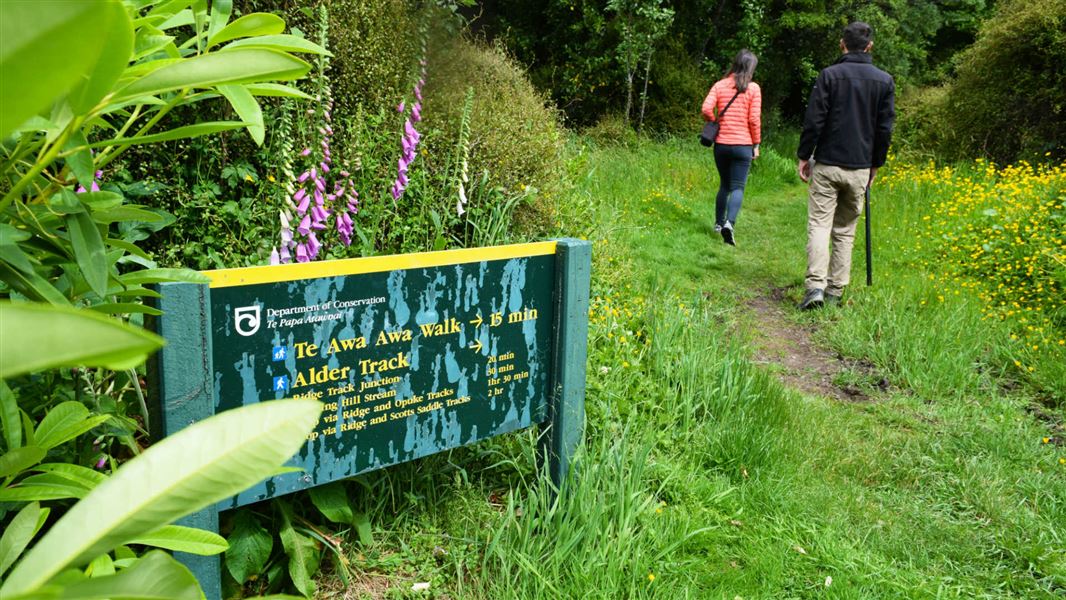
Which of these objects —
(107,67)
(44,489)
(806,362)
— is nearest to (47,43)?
(107,67)

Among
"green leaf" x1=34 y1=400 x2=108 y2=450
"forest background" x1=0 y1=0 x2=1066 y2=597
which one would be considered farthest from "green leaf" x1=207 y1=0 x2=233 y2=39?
"green leaf" x1=34 y1=400 x2=108 y2=450

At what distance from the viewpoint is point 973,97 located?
35.9 ft

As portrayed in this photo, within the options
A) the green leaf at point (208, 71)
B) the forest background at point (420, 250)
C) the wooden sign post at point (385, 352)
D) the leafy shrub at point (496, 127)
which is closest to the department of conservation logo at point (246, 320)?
the wooden sign post at point (385, 352)

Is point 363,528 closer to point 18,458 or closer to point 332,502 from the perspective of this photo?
point 332,502

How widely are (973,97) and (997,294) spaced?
6.09 meters

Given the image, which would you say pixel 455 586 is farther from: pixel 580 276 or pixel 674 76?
pixel 674 76

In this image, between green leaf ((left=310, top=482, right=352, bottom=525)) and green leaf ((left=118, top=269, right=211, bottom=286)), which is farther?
green leaf ((left=310, top=482, right=352, bottom=525))

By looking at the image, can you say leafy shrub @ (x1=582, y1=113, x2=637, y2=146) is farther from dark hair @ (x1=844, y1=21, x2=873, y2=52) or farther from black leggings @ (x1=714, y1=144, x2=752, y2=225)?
dark hair @ (x1=844, y1=21, x2=873, y2=52)

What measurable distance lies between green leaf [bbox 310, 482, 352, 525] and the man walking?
452 centimetres

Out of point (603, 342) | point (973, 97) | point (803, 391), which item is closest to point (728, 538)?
point (603, 342)

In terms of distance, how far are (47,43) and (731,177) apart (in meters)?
8.05

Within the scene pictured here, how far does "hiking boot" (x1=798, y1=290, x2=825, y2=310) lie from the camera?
6.09 metres

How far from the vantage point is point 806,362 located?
5.18 m

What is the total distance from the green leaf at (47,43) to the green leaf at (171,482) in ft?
0.68
